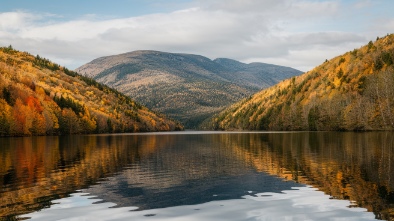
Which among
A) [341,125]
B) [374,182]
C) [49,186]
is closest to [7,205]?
[49,186]

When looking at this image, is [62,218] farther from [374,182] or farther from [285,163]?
[285,163]

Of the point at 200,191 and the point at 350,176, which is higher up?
the point at 350,176

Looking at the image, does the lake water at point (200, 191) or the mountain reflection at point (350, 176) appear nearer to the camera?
the lake water at point (200, 191)

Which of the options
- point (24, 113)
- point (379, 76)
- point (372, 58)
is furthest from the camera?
point (372, 58)

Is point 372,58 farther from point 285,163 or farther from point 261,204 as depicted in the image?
point 261,204

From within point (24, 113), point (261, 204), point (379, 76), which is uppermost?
point (379, 76)

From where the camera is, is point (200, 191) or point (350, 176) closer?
point (200, 191)

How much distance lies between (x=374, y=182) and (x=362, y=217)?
433 inches

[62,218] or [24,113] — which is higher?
[24,113]

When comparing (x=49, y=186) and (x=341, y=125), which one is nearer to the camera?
(x=49, y=186)

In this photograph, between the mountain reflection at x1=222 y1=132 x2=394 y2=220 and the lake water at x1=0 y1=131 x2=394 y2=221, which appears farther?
the mountain reflection at x1=222 y1=132 x2=394 y2=220

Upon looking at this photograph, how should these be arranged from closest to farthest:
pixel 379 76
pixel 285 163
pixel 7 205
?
pixel 7 205, pixel 285 163, pixel 379 76

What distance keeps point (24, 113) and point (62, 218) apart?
13977cm

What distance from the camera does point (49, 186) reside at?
3116cm
